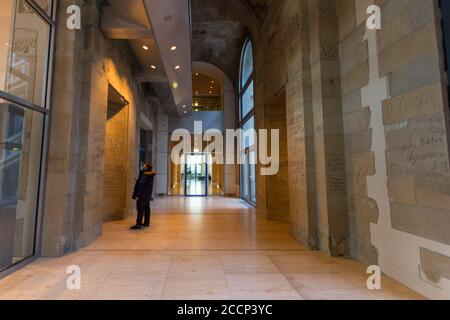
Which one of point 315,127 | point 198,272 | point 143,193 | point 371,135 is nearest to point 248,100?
point 315,127

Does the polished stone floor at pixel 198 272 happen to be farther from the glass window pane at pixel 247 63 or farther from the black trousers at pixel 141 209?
the glass window pane at pixel 247 63

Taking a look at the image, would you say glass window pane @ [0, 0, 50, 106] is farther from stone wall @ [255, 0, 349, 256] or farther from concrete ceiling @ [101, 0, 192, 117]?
stone wall @ [255, 0, 349, 256]

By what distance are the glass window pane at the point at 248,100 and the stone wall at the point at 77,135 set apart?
219 inches

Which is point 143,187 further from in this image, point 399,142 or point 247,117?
point 247,117

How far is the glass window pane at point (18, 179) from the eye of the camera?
287 cm

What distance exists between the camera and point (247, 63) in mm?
9805

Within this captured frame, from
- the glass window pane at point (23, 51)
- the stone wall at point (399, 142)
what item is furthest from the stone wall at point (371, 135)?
the glass window pane at point (23, 51)

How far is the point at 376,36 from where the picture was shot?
114 inches

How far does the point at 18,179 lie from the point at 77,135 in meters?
1.08

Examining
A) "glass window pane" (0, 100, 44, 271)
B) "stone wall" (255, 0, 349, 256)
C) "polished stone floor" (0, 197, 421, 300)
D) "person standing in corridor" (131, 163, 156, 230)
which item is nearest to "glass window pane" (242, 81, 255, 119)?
"stone wall" (255, 0, 349, 256)

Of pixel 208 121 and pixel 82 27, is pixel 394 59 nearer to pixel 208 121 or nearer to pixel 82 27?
pixel 82 27

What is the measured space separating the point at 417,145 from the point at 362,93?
1145 millimetres

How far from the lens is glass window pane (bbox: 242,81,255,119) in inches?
358

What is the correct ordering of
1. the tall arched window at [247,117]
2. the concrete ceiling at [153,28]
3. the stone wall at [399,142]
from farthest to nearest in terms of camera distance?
the tall arched window at [247,117]
the concrete ceiling at [153,28]
the stone wall at [399,142]
